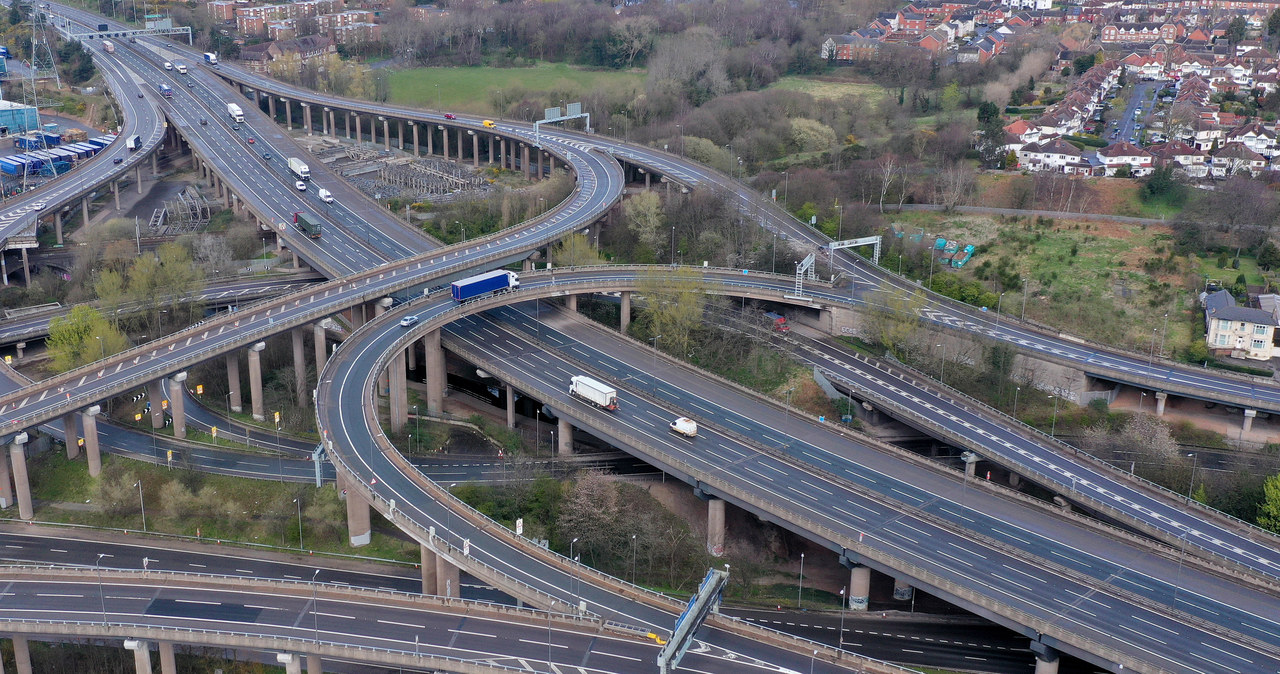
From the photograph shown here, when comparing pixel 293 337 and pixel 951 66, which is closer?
pixel 293 337

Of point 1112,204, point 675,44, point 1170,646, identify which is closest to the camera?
point 1170,646

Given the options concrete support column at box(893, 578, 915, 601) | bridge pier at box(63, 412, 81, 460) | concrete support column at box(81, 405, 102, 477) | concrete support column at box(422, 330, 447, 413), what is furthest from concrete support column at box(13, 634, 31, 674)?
concrete support column at box(893, 578, 915, 601)

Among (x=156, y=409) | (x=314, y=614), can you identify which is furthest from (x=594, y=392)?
(x=156, y=409)

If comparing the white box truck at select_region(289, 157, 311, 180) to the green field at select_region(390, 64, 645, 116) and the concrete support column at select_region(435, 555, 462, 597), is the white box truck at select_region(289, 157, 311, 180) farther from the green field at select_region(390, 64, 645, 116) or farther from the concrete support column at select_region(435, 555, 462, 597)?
the concrete support column at select_region(435, 555, 462, 597)

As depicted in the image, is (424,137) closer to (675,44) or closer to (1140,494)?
(675,44)

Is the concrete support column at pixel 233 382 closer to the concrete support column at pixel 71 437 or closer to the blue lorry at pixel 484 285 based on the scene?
the concrete support column at pixel 71 437

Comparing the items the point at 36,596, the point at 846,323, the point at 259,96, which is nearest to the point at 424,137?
the point at 259,96

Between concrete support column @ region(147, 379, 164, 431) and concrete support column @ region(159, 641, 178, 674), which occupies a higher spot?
concrete support column @ region(147, 379, 164, 431)
